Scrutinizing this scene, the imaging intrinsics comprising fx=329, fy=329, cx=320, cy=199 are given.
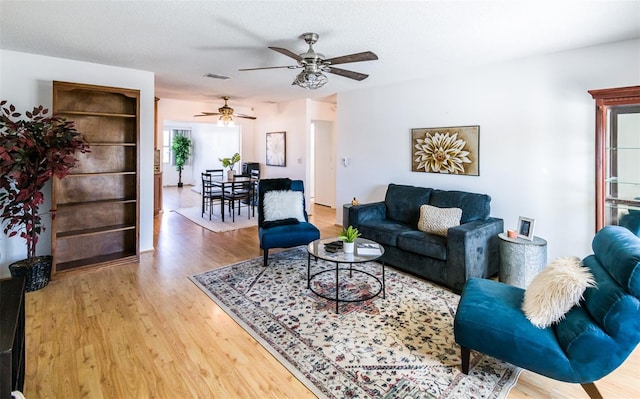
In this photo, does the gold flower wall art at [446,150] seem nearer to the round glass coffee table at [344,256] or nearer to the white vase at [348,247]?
the round glass coffee table at [344,256]

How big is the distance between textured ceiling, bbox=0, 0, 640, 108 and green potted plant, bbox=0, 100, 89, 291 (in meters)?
0.85

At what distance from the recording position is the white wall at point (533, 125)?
3.37 meters

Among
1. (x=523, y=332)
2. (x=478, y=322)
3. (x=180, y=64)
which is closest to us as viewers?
(x=523, y=332)

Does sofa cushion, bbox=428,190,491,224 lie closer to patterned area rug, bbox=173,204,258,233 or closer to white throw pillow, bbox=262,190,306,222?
white throw pillow, bbox=262,190,306,222

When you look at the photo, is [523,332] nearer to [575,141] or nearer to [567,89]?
[575,141]

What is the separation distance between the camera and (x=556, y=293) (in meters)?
1.91

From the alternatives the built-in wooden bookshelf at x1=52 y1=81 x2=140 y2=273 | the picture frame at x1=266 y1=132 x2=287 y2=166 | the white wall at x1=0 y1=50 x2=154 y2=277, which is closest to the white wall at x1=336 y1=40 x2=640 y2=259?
the picture frame at x1=266 y1=132 x2=287 y2=166

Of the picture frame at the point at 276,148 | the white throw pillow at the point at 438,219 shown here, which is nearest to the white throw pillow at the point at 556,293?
the white throw pillow at the point at 438,219

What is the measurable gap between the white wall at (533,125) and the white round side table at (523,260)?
0.60m

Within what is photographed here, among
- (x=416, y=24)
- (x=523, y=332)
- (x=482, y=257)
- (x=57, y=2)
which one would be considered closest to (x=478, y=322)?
(x=523, y=332)

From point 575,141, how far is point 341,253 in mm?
2740

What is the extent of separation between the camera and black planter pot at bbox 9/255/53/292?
3.33 meters

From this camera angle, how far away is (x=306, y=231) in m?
4.18

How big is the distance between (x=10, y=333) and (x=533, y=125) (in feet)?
15.1
